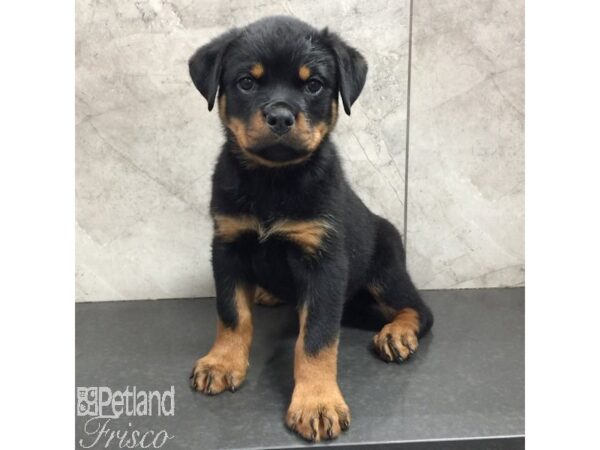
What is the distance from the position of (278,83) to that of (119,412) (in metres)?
1.35

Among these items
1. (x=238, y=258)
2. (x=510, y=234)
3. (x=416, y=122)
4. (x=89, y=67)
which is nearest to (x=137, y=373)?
(x=238, y=258)

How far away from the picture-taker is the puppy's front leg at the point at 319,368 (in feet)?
6.26

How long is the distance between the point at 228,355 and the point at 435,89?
1.92 meters

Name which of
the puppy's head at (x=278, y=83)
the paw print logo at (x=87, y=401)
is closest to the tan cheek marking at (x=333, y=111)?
the puppy's head at (x=278, y=83)

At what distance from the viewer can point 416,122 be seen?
3217mm

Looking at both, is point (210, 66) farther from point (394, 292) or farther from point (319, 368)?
point (394, 292)

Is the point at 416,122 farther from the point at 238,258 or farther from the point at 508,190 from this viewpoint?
the point at 238,258

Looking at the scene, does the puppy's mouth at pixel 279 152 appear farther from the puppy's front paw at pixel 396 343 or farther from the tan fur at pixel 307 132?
the puppy's front paw at pixel 396 343

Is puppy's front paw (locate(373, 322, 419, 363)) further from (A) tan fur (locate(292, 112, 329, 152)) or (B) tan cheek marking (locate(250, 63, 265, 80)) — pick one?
(B) tan cheek marking (locate(250, 63, 265, 80))

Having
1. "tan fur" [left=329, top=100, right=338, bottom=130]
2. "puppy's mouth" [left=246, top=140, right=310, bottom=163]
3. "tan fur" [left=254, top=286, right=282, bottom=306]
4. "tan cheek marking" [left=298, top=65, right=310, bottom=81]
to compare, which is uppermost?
"tan cheek marking" [left=298, top=65, right=310, bottom=81]

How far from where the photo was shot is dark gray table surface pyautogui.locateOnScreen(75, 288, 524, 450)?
1.94 meters

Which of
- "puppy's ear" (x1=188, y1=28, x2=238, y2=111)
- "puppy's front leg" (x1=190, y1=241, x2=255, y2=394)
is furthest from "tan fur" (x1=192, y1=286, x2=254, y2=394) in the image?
"puppy's ear" (x1=188, y1=28, x2=238, y2=111)

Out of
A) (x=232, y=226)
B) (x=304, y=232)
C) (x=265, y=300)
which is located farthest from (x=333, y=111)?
(x=265, y=300)

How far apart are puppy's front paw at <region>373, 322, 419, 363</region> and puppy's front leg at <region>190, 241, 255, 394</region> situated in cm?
62
